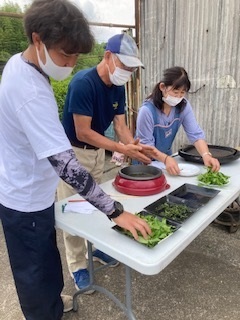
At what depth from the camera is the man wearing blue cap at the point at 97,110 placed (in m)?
1.83

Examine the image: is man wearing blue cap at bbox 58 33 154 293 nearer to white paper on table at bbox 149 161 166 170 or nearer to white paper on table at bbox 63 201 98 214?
white paper on table at bbox 149 161 166 170

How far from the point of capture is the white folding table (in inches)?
45.6

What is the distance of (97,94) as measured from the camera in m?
1.95

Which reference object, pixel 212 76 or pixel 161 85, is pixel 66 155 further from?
pixel 212 76

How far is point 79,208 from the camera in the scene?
1.56 metres

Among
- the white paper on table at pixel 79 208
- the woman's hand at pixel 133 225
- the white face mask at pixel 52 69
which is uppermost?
the white face mask at pixel 52 69

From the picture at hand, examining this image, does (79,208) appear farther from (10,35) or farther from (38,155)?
(10,35)

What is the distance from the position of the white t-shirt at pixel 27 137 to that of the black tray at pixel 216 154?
4.19ft

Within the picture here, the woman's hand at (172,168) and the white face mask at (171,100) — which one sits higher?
the white face mask at (171,100)

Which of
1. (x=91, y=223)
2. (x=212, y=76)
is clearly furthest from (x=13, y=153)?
(x=212, y=76)

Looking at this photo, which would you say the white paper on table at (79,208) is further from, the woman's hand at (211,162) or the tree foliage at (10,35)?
the tree foliage at (10,35)

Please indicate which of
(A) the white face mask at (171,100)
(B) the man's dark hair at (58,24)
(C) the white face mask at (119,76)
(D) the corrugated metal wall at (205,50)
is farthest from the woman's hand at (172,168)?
(D) the corrugated metal wall at (205,50)

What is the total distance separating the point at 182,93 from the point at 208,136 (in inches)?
76.1

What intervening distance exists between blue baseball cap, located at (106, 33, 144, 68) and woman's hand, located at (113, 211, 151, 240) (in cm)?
100
